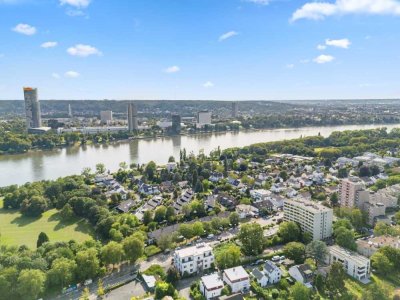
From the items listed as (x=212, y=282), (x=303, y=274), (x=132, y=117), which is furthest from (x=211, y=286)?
(x=132, y=117)

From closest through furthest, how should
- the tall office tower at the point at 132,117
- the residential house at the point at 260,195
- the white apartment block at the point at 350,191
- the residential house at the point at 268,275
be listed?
the residential house at the point at 268,275
the white apartment block at the point at 350,191
the residential house at the point at 260,195
the tall office tower at the point at 132,117

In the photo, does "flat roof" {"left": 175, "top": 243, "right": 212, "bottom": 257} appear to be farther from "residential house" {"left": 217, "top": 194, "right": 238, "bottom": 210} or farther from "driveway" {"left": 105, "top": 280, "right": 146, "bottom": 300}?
"residential house" {"left": 217, "top": 194, "right": 238, "bottom": 210}

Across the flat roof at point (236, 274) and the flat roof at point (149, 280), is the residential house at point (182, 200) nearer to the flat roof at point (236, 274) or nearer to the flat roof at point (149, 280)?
the flat roof at point (149, 280)

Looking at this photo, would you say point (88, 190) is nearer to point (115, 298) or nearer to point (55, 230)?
point (55, 230)

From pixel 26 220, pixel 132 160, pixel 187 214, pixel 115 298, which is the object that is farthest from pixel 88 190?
pixel 132 160

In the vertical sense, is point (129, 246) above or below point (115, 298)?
above

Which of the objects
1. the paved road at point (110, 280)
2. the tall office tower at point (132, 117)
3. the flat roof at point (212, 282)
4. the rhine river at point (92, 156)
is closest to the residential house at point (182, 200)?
the paved road at point (110, 280)

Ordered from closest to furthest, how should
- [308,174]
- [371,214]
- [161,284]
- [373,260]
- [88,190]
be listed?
[161,284] → [373,260] → [371,214] → [88,190] → [308,174]
